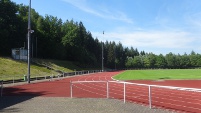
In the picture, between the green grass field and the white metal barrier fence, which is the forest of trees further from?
the white metal barrier fence

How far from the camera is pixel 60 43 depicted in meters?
102

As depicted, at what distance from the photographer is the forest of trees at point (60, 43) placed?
7250 cm

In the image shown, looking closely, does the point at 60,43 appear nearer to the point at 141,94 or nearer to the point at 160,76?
the point at 160,76

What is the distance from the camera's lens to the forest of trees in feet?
238

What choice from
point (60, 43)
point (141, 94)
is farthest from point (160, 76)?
point (60, 43)

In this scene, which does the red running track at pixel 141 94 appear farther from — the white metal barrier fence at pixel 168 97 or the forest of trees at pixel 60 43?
the forest of trees at pixel 60 43

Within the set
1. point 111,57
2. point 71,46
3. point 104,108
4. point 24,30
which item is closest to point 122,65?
point 111,57

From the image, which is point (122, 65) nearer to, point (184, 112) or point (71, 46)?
point (71, 46)

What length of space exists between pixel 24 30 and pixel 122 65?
98220 millimetres

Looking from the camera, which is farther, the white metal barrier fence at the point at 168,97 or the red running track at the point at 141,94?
the red running track at the point at 141,94

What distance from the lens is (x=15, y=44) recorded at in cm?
7531

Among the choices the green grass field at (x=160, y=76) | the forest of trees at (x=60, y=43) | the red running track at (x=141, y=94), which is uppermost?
the forest of trees at (x=60, y=43)

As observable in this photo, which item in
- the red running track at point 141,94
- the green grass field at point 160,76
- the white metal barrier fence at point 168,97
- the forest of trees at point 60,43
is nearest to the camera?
the white metal barrier fence at point 168,97

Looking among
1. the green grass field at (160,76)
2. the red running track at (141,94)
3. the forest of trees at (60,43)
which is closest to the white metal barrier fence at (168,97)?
the red running track at (141,94)
